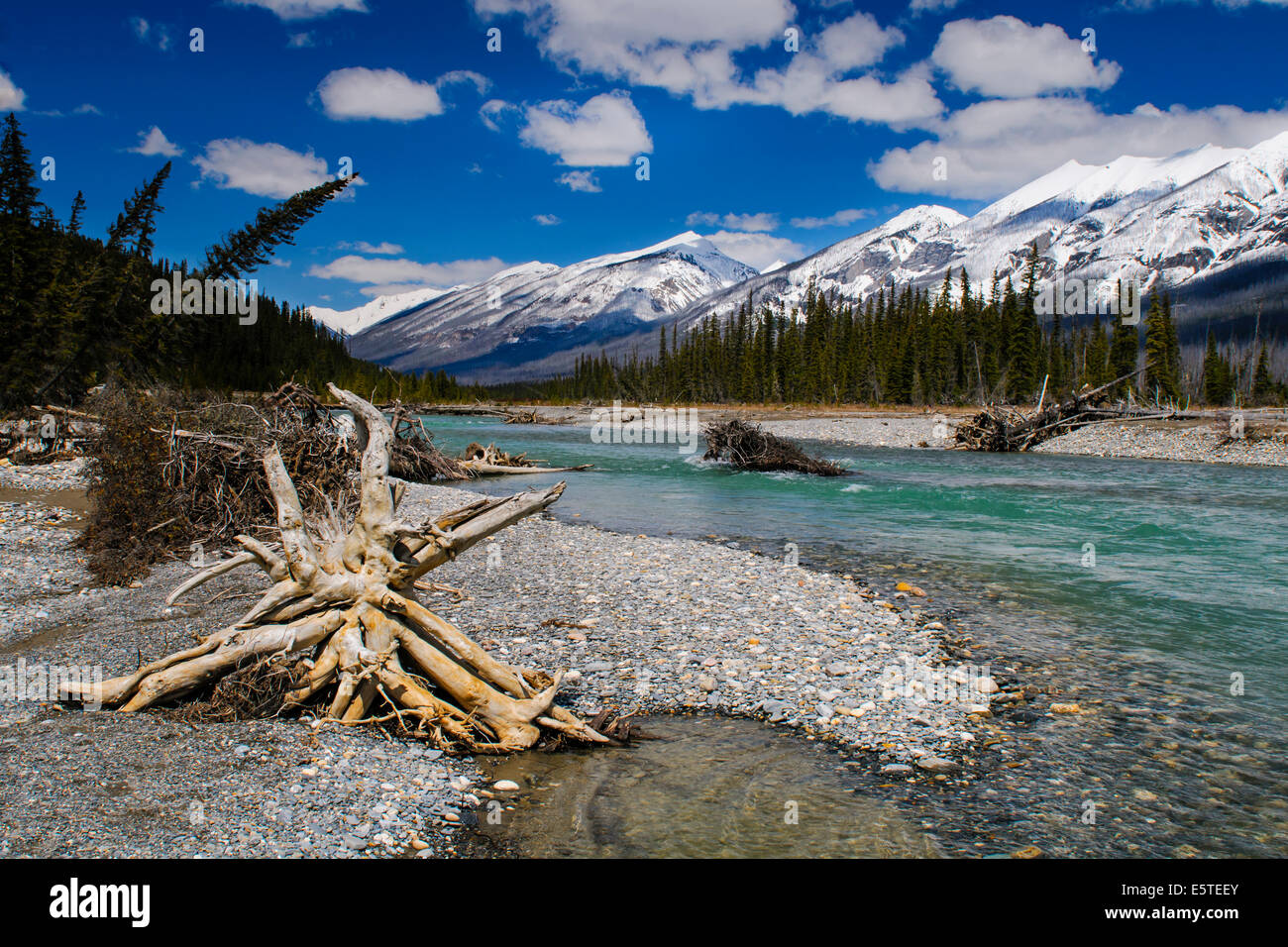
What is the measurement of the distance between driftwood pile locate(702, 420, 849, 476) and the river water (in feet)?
11.1

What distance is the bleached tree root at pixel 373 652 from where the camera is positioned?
5730 millimetres

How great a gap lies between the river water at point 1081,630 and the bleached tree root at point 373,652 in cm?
79

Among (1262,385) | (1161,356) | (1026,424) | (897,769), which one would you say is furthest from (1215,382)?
(897,769)

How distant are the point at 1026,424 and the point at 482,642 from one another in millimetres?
41149

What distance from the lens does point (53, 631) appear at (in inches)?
321

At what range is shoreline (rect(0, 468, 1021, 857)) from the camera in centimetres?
438

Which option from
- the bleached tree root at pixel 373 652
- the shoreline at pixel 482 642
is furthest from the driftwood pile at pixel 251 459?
the bleached tree root at pixel 373 652

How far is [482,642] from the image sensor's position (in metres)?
8.33

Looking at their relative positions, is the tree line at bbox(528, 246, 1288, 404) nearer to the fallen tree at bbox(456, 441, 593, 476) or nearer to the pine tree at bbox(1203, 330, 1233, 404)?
the pine tree at bbox(1203, 330, 1233, 404)

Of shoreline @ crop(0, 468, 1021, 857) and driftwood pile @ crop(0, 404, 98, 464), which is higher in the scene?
driftwood pile @ crop(0, 404, 98, 464)

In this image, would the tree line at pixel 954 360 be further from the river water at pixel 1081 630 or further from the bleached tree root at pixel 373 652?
the bleached tree root at pixel 373 652

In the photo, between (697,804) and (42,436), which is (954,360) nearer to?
(42,436)

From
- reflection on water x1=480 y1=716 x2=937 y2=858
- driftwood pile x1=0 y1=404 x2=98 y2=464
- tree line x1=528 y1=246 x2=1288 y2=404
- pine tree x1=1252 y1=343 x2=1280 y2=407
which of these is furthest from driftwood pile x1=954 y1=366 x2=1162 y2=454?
pine tree x1=1252 y1=343 x2=1280 y2=407

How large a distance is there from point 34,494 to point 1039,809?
65.0 ft
